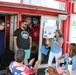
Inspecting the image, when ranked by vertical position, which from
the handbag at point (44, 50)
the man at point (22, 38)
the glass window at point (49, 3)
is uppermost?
the glass window at point (49, 3)

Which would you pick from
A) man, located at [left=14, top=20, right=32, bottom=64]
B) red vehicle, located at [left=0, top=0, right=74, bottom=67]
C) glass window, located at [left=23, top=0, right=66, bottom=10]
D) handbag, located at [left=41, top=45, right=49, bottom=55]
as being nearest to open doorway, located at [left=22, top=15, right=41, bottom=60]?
red vehicle, located at [left=0, top=0, right=74, bottom=67]

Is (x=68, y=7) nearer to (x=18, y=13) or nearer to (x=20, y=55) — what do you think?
(x=18, y=13)

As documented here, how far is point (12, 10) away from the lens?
5840mm

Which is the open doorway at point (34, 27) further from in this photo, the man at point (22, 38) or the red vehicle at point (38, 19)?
the man at point (22, 38)

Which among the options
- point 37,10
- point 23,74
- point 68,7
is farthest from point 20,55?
point 68,7

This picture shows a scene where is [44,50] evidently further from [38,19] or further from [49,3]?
[49,3]

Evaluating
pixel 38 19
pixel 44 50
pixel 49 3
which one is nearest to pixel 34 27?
pixel 38 19

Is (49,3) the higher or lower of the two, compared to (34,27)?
higher

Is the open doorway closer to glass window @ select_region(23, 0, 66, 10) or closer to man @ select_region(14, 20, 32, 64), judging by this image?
glass window @ select_region(23, 0, 66, 10)

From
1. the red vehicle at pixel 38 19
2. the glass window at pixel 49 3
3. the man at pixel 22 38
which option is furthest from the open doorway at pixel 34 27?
the man at pixel 22 38

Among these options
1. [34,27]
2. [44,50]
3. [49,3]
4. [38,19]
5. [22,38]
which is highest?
[49,3]

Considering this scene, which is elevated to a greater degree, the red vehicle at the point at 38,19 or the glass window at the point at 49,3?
the glass window at the point at 49,3

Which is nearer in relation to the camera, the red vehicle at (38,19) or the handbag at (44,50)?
the red vehicle at (38,19)

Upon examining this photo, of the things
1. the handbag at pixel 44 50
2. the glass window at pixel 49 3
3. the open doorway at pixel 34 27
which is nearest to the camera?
the glass window at pixel 49 3
